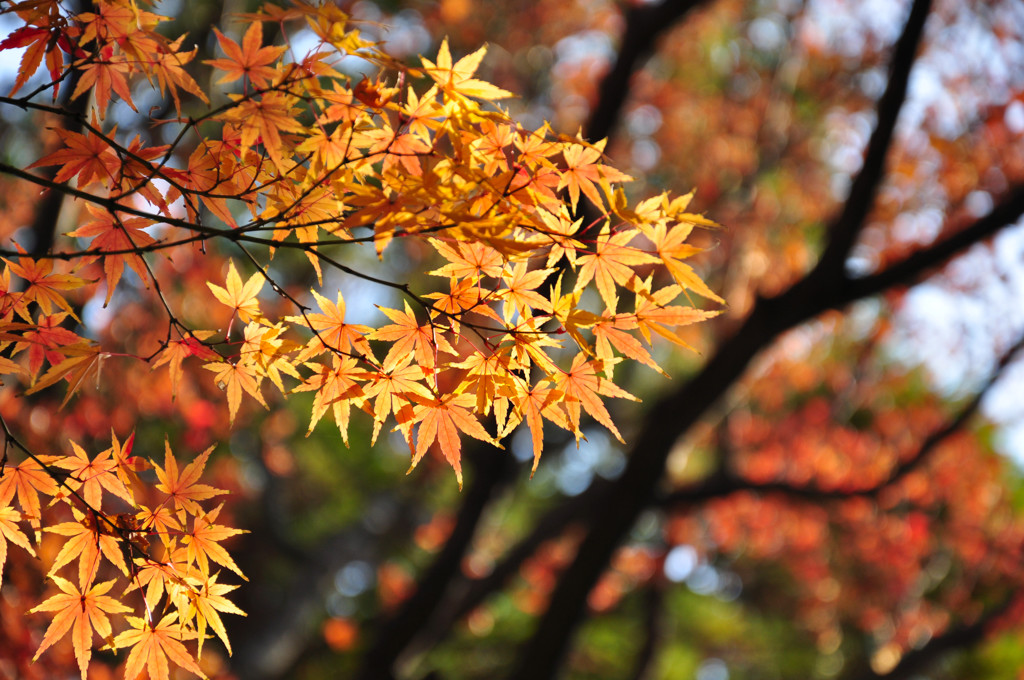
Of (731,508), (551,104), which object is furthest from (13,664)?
Result: (731,508)

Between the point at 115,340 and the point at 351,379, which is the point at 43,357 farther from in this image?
the point at 115,340

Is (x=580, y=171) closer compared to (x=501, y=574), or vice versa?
(x=580, y=171)

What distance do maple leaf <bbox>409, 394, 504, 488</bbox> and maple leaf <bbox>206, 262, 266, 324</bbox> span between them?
0.30 m

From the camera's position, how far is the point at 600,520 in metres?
3.38

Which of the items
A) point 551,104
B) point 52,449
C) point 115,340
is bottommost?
point 115,340

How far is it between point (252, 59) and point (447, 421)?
63 centimetres

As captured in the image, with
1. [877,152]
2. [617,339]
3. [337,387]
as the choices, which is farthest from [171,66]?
[877,152]

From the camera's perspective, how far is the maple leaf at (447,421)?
3.21 feet

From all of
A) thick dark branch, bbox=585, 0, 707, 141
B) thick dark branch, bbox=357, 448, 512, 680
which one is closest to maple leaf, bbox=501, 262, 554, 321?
thick dark branch, bbox=585, 0, 707, 141

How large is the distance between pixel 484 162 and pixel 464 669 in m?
8.98

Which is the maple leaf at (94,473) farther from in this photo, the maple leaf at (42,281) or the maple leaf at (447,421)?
the maple leaf at (447,421)

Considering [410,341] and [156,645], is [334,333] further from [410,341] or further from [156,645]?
[156,645]

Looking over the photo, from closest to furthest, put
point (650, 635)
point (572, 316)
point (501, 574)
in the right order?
point (572, 316) → point (501, 574) → point (650, 635)

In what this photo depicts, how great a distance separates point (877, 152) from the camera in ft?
8.10
